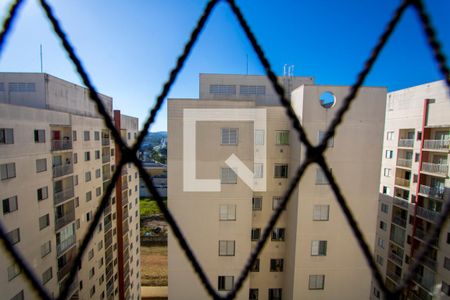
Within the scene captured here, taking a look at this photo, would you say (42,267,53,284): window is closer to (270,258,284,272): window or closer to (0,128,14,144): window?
(0,128,14,144): window

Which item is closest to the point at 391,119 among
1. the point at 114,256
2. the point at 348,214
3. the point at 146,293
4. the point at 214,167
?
the point at 214,167

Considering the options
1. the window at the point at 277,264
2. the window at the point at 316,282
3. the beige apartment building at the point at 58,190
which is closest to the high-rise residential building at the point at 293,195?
the window at the point at 316,282

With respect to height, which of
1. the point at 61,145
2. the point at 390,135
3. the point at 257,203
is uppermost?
the point at 390,135

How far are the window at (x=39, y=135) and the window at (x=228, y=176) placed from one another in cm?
826

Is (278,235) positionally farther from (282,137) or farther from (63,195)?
(63,195)

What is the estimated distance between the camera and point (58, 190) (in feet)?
38.1

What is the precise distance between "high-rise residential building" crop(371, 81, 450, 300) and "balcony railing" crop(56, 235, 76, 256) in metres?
17.4

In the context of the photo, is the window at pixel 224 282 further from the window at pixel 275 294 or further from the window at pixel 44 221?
the window at pixel 44 221

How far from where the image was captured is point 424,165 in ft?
39.8

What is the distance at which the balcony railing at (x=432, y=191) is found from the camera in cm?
1114

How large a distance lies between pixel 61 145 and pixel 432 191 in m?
19.6

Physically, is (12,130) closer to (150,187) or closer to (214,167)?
(214,167)

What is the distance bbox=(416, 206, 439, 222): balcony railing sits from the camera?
11.6m

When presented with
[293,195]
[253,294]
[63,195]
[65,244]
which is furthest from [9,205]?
[293,195]
